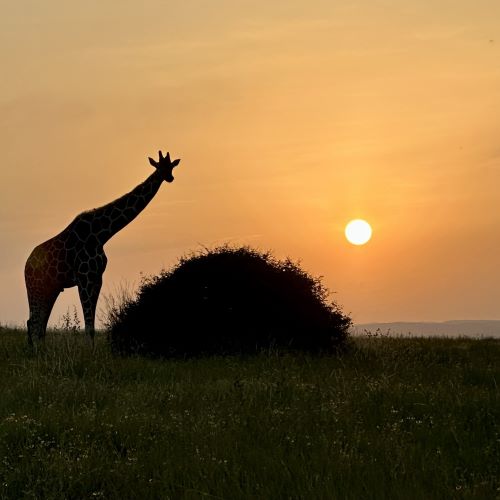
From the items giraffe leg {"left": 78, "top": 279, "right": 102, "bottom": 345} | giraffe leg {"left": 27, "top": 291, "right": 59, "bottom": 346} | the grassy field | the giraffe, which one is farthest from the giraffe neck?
the grassy field

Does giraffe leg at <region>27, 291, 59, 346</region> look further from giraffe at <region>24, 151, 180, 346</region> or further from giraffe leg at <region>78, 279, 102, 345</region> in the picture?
giraffe leg at <region>78, 279, 102, 345</region>

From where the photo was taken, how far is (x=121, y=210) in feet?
60.3

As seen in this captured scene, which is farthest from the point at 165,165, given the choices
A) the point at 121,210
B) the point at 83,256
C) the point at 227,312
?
the point at 227,312

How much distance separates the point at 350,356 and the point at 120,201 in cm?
686

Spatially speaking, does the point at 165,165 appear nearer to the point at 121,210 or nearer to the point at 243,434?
the point at 121,210

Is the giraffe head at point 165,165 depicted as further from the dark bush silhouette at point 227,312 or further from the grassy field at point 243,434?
the grassy field at point 243,434

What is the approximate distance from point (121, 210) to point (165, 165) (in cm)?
157

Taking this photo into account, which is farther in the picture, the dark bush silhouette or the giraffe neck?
the giraffe neck

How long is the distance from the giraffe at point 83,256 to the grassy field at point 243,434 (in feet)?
13.1

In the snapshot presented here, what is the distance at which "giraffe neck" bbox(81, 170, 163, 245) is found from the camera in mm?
18094

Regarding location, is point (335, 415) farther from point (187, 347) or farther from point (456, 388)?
point (187, 347)

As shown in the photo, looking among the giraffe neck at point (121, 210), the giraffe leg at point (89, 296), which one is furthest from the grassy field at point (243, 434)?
the giraffe neck at point (121, 210)

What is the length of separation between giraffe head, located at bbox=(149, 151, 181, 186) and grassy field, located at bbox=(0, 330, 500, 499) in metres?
6.11

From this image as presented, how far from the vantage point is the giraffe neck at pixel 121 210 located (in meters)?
18.1
